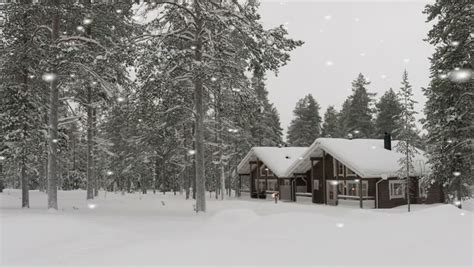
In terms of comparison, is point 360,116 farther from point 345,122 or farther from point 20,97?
point 20,97

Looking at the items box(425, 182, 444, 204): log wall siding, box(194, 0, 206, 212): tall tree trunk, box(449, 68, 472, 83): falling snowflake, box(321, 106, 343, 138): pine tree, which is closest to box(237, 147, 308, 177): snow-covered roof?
box(425, 182, 444, 204): log wall siding

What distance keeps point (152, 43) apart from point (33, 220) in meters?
9.07

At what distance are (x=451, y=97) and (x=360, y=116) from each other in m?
34.7

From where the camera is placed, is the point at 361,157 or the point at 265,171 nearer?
the point at 361,157

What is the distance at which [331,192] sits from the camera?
37.0 m

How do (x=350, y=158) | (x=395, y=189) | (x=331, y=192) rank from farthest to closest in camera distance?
(x=331, y=192) → (x=395, y=189) → (x=350, y=158)

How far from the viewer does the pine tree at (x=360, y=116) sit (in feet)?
194

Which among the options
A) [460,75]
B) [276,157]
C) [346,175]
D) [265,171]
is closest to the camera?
[460,75]

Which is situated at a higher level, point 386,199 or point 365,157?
point 365,157

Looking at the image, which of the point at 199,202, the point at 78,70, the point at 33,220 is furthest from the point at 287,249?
the point at 78,70

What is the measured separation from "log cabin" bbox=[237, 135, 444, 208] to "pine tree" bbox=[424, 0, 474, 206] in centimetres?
221

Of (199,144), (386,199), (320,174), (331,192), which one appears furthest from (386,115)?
(199,144)

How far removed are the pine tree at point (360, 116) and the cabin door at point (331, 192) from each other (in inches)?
957

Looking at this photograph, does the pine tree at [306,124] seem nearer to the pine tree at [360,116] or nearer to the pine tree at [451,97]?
the pine tree at [360,116]
